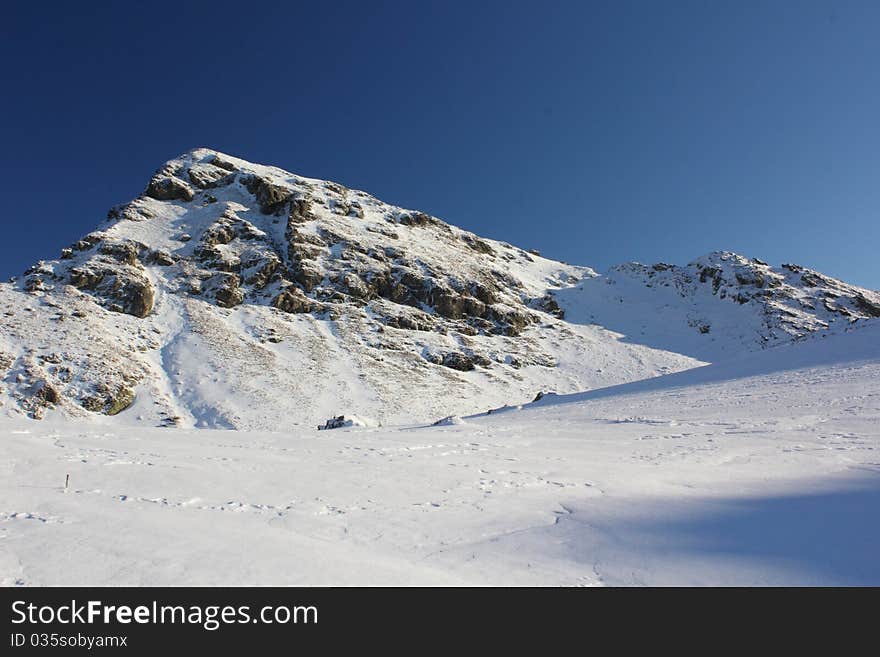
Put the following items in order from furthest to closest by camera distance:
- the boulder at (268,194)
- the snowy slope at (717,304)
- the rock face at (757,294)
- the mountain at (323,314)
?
the rock face at (757,294), the boulder at (268,194), the snowy slope at (717,304), the mountain at (323,314)

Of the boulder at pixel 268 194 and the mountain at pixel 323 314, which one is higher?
the boulder at pixel 268 194

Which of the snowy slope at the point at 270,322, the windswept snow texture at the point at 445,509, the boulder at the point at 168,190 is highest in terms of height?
the boulder at the point at 168,190

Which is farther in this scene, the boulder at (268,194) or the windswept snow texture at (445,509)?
the boulder at (268,194)

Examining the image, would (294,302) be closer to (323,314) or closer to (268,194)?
(323,314)

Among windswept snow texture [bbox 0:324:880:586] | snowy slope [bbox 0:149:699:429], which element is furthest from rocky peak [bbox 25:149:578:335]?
windswept snow texture [bbox 0:324:880:586]

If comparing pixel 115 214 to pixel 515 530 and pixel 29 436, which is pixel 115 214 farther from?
pixel 515 530

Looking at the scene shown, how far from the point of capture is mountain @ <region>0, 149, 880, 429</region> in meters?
36.0

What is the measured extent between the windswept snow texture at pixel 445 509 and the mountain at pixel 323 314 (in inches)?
1049

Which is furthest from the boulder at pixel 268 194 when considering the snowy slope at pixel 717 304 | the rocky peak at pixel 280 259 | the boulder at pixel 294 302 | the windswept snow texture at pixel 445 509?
the windswept snow texture at pixel 445 509

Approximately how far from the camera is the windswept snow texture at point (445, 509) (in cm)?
374

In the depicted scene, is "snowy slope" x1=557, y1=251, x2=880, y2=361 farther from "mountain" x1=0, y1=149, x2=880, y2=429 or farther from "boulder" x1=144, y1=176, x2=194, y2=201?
"boulder" x1=144, y1=176, x2=194, y2=201

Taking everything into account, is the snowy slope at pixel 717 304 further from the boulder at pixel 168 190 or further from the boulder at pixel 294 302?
the boulder at pixel 168 190
